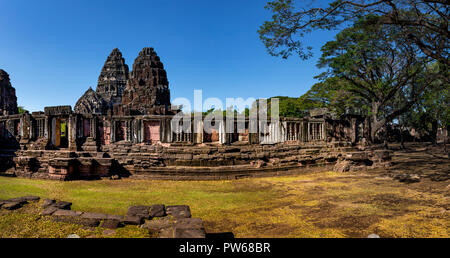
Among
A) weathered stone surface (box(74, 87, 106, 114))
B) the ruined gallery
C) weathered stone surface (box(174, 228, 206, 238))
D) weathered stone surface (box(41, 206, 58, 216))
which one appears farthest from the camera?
weathered stone surface (box(74, 87, 106, 114))

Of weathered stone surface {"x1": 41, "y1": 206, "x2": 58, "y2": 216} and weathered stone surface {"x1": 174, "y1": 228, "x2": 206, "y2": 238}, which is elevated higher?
weathered stone surface {"x1": 174, "y1": 228, "x2": 206, "y2": 238}

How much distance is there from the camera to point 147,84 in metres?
24.3

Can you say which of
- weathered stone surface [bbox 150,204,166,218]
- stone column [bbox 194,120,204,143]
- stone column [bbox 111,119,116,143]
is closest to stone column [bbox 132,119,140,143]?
stone column [bbox 111,119,116,143]

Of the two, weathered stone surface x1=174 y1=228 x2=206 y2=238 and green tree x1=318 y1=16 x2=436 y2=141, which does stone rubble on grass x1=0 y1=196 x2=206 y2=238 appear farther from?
green tree x1=318 y1=16 x2=436 y2=141

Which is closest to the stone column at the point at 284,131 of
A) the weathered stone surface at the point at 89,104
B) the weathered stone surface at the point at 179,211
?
the weathered stone surface at the point at 179,211

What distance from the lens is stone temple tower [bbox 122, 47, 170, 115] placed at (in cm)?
2372

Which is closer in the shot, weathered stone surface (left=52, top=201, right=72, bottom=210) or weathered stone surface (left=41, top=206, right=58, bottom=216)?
weathered stone surface (left=41, top=206, right=58, bottom=216)

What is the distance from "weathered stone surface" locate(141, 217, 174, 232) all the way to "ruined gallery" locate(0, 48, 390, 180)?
4062 millimetres

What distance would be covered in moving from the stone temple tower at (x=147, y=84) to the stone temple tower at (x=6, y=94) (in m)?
8.44

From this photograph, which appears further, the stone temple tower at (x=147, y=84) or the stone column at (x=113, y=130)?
the stone temple tower at (x=147, y=84)

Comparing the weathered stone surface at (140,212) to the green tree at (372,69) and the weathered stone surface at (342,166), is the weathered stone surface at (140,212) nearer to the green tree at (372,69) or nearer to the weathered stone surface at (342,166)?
the weathered stone surface at (342,166)

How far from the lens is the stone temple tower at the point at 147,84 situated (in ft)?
77.8
